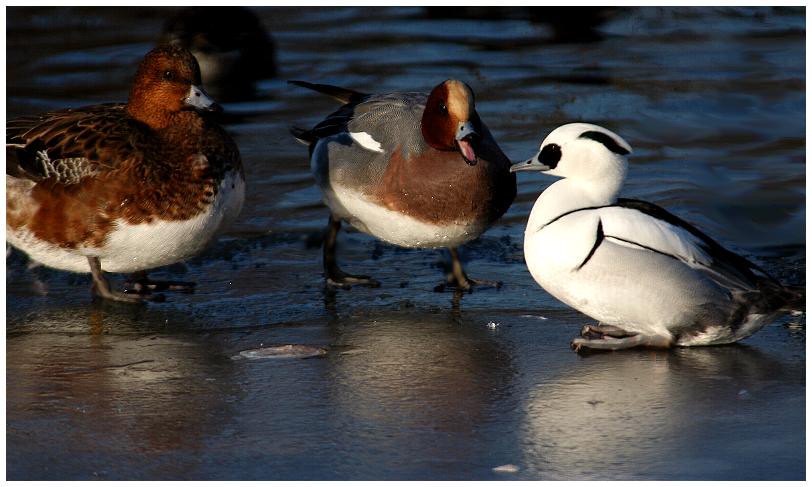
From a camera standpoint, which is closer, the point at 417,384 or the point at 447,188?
the point at 417,384

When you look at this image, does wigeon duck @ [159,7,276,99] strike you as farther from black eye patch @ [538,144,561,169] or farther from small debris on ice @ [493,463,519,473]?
small debris on ice @ [493,463,519,473]

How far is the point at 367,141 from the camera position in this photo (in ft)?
19.7

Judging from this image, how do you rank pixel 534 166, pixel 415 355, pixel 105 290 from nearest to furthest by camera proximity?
pixel 415 355 → pixel 534 166 → pixel 105 290

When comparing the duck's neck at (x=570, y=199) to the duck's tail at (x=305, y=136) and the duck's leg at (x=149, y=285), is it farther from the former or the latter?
the duck's tail at (x=305, y=136)

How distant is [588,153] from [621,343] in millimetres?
775

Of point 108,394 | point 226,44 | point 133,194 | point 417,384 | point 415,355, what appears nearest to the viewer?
point 108,394

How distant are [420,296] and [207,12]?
24.1 feet

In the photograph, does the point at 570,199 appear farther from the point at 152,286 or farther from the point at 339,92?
the point at 339,92

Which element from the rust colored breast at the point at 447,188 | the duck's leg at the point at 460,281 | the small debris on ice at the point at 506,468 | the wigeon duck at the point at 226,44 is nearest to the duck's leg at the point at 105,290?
the rust colored breast at the point at 447,188

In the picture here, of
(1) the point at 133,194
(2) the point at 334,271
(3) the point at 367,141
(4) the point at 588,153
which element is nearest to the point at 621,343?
(4) the point at 588,153

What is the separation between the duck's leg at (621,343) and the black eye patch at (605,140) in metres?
0.75

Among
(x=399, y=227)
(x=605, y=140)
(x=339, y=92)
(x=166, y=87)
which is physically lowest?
(x=399, y=227)

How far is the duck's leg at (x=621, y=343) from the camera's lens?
15.4 feet
